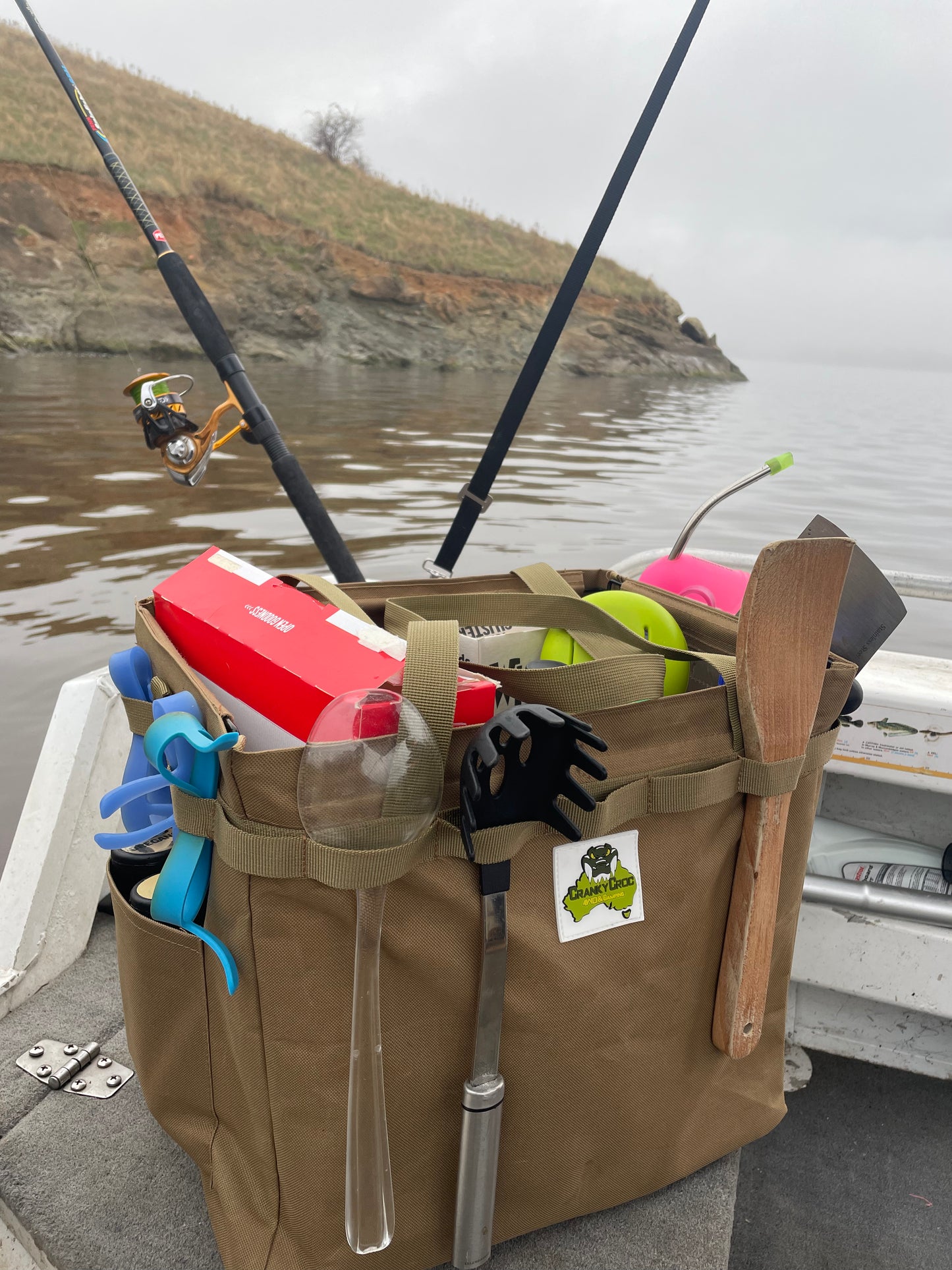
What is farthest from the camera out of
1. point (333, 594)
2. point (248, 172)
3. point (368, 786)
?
point (248, 172)

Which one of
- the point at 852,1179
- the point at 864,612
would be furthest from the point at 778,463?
the point at 852,1179

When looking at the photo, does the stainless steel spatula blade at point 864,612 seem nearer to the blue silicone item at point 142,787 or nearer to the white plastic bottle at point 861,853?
the white plastic bottle at point 861,853

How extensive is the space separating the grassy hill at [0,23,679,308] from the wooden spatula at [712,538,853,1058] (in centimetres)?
2709

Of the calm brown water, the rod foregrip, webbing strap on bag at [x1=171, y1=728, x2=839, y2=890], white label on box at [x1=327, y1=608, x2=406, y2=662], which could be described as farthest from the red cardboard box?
the calm brown water

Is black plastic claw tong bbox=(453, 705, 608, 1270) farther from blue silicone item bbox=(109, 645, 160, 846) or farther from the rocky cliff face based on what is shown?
the rocky cliff face

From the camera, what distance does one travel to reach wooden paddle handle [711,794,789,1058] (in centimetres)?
97

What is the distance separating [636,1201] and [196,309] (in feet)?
5.71

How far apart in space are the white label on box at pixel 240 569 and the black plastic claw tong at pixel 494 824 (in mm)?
350

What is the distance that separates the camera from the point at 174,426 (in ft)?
5.67

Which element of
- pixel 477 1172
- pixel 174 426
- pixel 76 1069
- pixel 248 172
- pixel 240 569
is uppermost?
pixel 248 172

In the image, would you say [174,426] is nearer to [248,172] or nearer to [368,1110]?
[368,1110]

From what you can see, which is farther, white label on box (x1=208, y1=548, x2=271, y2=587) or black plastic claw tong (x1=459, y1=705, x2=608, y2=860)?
white label on box (x1=208, y1=548, x2=271, y2=587)

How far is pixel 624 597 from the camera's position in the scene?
1.13 m

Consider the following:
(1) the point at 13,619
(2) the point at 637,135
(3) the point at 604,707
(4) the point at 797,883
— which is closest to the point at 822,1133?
(4) the point at 797,883
